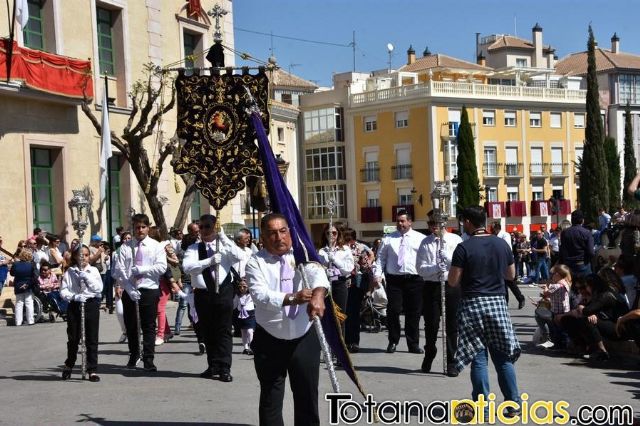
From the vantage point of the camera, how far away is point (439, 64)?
3024 inches

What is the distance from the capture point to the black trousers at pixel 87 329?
448 inches

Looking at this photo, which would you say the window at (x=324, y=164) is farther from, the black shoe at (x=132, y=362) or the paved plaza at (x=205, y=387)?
the black shoe at (x=132, y=362)

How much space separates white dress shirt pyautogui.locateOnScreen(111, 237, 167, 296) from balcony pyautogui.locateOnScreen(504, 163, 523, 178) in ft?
196

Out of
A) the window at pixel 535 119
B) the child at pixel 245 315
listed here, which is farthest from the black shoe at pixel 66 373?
the window at pixel 535 119

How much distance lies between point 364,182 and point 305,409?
6375 centimetres

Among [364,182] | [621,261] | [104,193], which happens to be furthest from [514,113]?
[621,261]

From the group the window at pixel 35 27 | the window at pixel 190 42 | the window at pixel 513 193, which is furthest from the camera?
the window at pixel 513 193

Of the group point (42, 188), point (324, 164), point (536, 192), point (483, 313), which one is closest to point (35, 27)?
point (42, 188)

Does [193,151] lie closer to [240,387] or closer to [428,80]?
[240,387]

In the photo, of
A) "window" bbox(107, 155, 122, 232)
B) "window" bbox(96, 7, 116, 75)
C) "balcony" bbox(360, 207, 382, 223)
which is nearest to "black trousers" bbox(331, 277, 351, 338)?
"window" bbox(107, 155, 122, 232)

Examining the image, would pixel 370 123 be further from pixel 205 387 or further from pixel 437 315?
pixel 205 387

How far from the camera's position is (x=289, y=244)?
7273mm

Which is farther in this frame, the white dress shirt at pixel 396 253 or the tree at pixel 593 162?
the tree at pixel 593 162

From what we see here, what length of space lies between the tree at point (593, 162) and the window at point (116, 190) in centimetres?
3271
